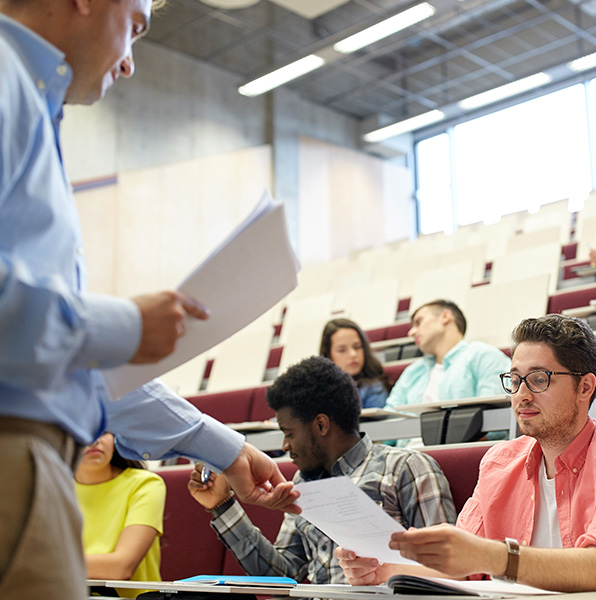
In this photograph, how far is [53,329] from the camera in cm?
50

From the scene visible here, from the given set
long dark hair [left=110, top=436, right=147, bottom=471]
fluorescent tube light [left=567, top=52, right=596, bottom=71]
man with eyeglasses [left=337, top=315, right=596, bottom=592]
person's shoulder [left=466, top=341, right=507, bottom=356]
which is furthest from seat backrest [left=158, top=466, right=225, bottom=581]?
fluorescent tube light [left=567, top=52, right=596, bottom=71]

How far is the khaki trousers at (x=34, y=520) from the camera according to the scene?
0.51 meters

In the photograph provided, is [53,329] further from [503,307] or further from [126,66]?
[503,307]

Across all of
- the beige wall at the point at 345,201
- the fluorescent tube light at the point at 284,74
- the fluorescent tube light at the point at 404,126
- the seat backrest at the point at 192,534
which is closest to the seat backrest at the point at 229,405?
the seat backrest at the point at 192,534

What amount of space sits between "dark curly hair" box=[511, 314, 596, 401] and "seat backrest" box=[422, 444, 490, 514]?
28 cm

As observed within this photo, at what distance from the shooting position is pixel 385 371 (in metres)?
2.82

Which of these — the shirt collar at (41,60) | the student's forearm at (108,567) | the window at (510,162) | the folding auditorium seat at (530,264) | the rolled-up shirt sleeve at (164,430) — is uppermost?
the window at (510,162)

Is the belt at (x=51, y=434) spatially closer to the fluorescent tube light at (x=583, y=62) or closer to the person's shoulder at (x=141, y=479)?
the person's shoulder at (x=141, y=479)

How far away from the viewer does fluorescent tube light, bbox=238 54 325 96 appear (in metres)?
5.80

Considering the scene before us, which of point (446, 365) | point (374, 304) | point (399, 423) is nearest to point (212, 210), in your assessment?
point (374, 304)

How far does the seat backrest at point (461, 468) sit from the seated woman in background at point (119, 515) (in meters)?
0.65

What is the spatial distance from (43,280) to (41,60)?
0.20m

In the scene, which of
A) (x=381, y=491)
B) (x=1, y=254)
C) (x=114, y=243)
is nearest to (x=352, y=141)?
(x=114, y=243)

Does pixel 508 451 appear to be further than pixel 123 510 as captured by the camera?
No
